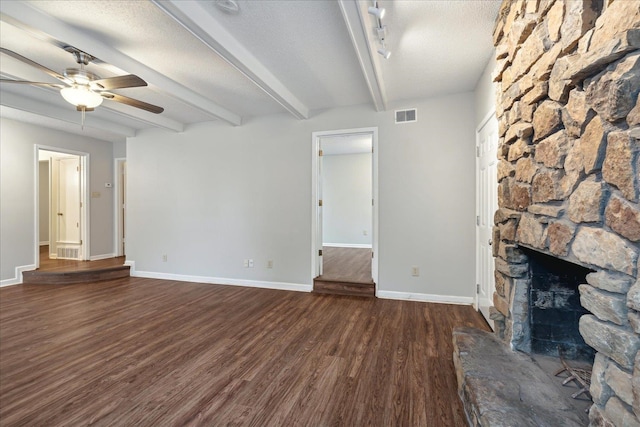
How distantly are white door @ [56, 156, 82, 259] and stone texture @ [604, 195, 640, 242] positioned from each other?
760 centimetres

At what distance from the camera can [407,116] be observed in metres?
3.74

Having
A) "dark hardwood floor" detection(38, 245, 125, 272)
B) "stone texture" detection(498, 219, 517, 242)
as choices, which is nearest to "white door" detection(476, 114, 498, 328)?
"stone texture" detection(498, 219, 517, 242)

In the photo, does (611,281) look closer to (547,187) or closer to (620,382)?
(620,382)

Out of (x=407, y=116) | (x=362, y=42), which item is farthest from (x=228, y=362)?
(x=407, y=116)

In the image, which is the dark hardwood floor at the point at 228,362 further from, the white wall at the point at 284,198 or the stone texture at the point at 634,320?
the stone texture at the point at 634,320

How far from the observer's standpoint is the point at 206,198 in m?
4.71

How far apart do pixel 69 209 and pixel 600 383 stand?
312 inches

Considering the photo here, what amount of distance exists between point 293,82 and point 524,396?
11.0 feet

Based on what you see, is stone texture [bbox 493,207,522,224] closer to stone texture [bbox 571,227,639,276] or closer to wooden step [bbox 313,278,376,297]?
stone texture [bbox 571,227,639,276]

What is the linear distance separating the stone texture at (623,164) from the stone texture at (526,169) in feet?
1.85

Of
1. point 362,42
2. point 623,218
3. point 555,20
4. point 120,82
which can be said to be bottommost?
point 623,218

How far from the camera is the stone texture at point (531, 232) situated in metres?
1.53

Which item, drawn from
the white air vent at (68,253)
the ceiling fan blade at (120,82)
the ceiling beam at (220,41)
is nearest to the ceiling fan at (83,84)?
the ceiling fan blade at (120,82)

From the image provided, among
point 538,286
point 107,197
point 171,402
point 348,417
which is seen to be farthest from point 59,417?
point 107,197
